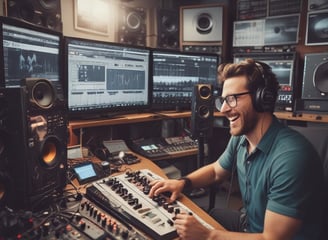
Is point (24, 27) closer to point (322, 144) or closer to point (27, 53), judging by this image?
point (27, 53)

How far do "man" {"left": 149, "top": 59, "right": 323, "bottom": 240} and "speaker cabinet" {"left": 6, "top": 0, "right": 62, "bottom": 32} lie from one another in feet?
3.99

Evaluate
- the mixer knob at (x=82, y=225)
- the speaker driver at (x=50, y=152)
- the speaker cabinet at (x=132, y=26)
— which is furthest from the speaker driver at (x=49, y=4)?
the mixer knob at (x=82, y=225)

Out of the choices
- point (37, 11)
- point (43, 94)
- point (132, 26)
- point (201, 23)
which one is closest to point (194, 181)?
point (43, 94)

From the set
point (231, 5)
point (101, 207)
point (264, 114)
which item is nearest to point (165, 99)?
point (264, 114)

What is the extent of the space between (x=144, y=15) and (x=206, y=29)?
645 mm

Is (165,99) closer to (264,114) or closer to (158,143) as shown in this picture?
(158,143)

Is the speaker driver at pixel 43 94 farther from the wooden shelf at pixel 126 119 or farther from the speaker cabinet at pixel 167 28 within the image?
the speaker cabinet at pixel 167 28

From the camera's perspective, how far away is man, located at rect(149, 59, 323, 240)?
89 cm

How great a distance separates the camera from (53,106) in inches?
41.3

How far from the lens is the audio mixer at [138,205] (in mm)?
883

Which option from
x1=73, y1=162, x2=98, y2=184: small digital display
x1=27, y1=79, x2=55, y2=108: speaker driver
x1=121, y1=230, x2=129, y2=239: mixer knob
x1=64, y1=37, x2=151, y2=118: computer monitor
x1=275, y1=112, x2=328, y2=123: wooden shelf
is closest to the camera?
x1=121, y1=230, x2=129, y2=239: mixer knob

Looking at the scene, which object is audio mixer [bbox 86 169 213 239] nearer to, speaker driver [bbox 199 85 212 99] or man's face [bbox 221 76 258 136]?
man's face [bbox 221 76 258 136]

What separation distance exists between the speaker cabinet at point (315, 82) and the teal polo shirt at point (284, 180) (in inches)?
64.2

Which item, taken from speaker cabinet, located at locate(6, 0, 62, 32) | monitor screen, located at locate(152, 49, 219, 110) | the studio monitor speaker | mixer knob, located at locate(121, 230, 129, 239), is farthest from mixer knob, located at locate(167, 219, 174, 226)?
the studio monitor speaker
